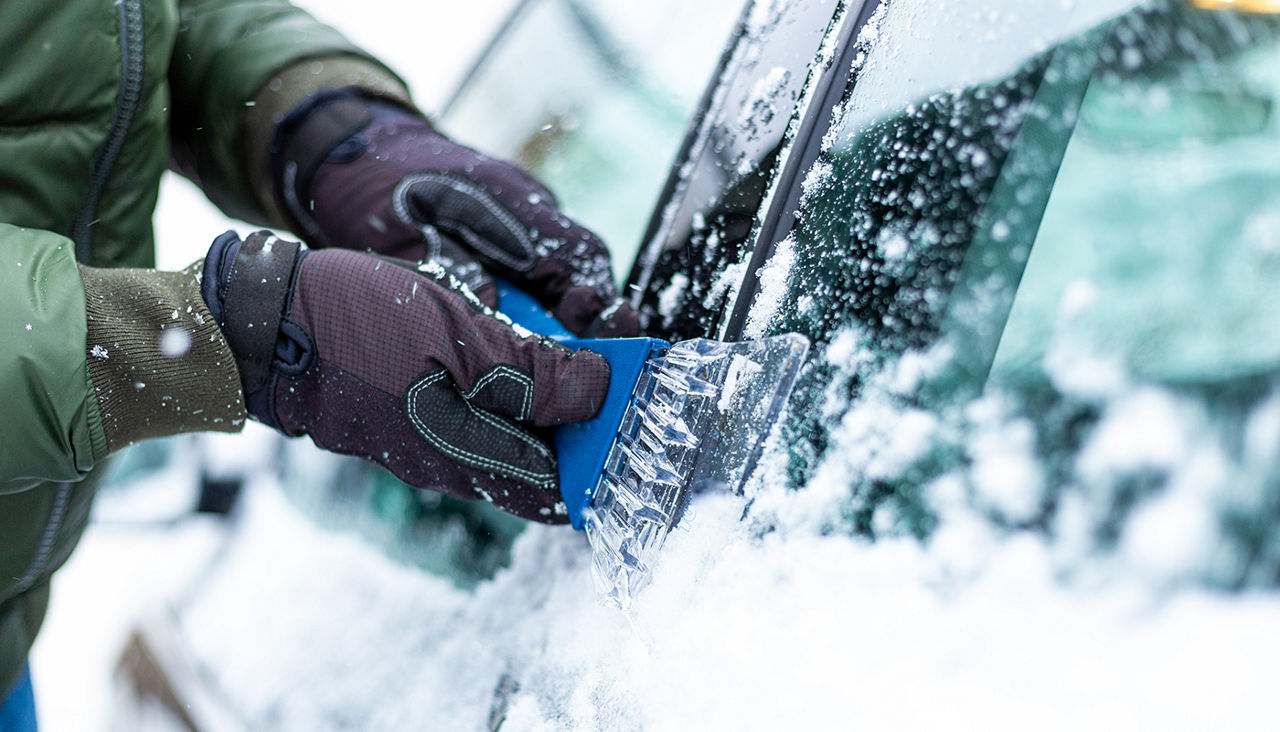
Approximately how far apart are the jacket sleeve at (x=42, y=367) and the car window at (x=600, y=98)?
0.88m

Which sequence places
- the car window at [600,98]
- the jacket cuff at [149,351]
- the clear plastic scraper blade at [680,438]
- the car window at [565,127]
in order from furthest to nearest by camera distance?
the car window at [600,98]
the car window at [565,127]
the jacket cuff at [149,351]
the clear plastic scraper blade at [680,438]

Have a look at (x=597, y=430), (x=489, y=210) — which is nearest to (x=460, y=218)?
(x=489, y=210)

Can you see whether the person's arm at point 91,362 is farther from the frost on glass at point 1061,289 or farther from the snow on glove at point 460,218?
the frost on glass at point 1061,289

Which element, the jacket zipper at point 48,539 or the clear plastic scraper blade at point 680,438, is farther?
the jacket zipper at point 48,539

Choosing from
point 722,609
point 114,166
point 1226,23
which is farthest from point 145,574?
point 1226,23

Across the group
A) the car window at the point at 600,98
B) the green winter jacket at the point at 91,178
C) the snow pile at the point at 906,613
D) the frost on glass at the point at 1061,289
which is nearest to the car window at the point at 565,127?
the car window at the point at 600,98

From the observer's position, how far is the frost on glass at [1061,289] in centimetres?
51

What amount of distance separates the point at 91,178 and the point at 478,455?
80 centimetres

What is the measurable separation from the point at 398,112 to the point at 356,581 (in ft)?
2.76

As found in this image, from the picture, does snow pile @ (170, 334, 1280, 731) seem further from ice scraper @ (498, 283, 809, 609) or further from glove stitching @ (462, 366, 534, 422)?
glove stitching @ (462, 366, 534, 422)

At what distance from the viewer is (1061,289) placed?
603mm

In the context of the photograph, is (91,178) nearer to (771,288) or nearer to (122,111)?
(122,111)

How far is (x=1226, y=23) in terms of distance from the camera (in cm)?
56

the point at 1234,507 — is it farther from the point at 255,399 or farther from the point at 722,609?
the point at 255,399
